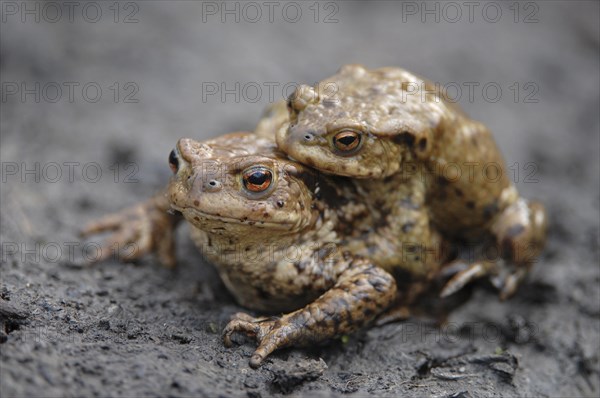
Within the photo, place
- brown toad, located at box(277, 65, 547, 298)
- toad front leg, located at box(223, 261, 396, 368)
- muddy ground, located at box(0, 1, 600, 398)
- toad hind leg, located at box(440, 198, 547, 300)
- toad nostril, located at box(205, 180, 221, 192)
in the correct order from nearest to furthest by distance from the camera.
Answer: muddy ground, located at box(0, 1, 600, 398)
toad nostril, located at box(205, 180, 221, 192)
toad front leg, located at box(223, 261, 396, 368)
brown toad, located at box(277, 65, 547, 298)
toad hind leg, located at box(440, 198, 547, 300)

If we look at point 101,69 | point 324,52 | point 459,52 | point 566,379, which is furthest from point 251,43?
point 566,379

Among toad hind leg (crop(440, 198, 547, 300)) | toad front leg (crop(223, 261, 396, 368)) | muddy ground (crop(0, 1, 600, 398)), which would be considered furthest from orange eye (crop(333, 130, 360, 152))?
toad hind leg (crop(440, 198, 547, 300))

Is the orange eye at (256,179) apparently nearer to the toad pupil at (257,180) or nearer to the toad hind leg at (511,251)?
the toad pupil at (257,180)

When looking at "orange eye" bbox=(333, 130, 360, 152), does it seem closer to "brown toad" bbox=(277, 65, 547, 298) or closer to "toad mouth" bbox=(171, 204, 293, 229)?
"brown toad" bbox=(277, 65, 547, 298)

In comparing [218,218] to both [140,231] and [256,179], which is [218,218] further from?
[140,231]

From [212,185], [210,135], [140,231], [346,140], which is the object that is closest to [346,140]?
[346,140]

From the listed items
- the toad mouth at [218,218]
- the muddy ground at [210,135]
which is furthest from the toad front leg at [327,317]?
the toad mouth at [218,218]
